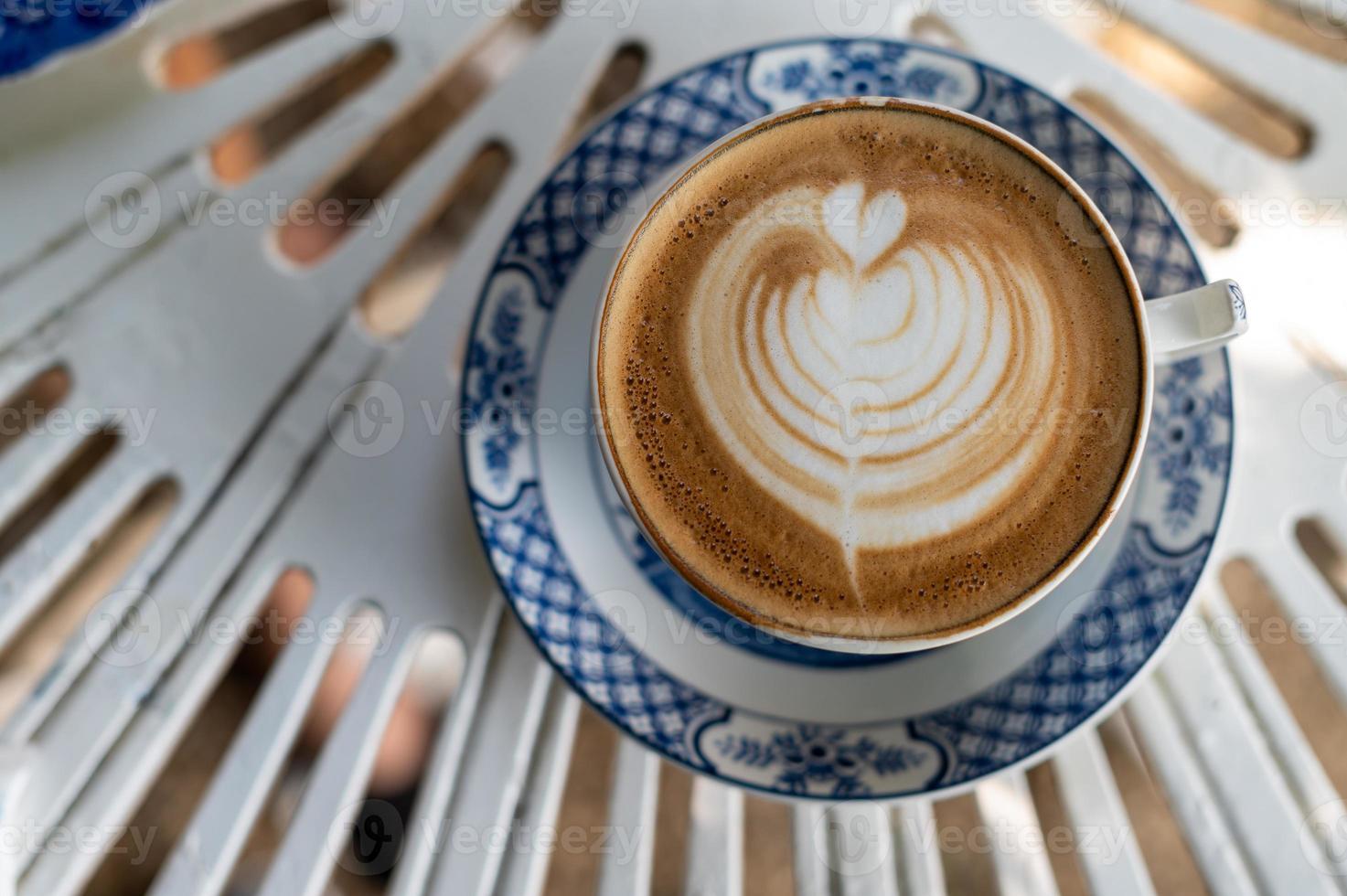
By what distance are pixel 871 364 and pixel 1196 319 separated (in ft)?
0.68

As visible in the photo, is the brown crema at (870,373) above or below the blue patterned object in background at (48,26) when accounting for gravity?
below

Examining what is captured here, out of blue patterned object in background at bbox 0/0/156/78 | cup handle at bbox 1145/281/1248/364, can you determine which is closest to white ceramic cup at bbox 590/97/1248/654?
cup handle at bbox 1145/281/1248/364

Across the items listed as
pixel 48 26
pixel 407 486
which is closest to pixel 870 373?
pixel 407 486

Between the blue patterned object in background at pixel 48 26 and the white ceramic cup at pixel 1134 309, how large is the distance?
1.48 feet

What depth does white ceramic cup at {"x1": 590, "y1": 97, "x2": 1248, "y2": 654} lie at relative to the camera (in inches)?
23.1

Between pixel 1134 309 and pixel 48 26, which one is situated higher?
pixel 48 26

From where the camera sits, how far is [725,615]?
740 millimetres

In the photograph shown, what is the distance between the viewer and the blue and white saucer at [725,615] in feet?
2.25

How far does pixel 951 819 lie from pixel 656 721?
13.6 inches

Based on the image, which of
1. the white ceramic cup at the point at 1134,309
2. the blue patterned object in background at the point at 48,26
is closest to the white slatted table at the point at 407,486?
the blue patterned object in background at the point at 48,26

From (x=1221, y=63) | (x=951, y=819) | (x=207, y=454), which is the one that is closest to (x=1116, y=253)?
(x=1221, y=63)

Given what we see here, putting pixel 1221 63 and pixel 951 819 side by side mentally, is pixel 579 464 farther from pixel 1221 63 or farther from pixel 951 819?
pixel 1221 63

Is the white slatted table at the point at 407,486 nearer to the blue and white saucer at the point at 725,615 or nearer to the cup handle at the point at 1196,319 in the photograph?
the blue and white saucer at the point at 725,615

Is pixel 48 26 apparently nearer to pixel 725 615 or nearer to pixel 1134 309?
pixel 725 615
